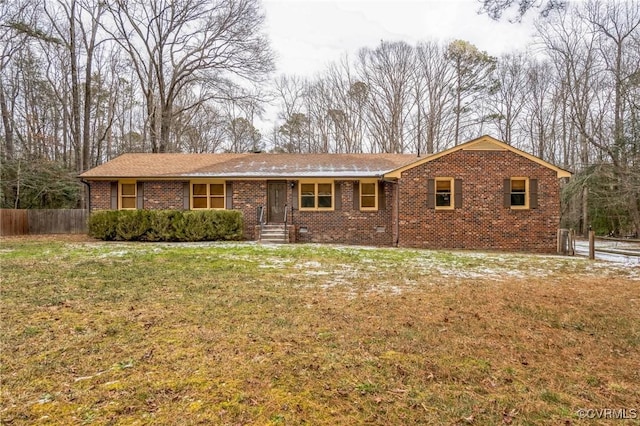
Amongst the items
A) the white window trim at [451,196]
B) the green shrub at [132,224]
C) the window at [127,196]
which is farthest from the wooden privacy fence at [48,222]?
the white window trim at [451,196]

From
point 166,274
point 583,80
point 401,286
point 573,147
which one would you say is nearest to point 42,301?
point 166,274

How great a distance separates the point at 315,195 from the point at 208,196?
15.5 ft

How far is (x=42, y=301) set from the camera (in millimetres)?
5070

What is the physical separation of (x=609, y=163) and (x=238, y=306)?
72.8 ft

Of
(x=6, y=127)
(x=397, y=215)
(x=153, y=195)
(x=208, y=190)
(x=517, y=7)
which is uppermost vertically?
(x=6, y=127)

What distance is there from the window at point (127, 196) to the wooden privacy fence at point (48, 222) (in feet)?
8.91

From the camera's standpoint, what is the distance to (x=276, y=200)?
15.8 m

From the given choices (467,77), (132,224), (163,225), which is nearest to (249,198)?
(163,225)

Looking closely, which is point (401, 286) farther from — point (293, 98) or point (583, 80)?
point (293, 98)

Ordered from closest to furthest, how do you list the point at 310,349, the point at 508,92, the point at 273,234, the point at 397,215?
the point at 310,349 → the point at 397,215 → the point at 273,234 → the point at 508,92

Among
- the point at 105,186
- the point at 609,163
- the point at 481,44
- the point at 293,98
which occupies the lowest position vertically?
the point at 105,186

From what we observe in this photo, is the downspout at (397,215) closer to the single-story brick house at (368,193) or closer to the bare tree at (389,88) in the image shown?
the single-story brick house at (368,193)

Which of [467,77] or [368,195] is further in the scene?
[467,77]

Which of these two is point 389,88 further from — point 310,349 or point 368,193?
point 310,349
